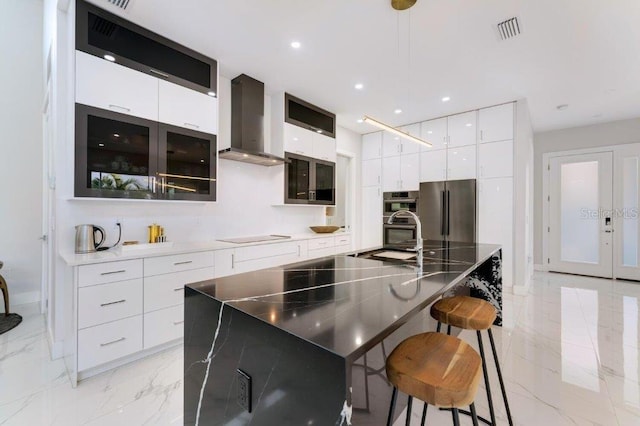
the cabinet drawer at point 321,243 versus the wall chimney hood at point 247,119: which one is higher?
the wall chimney hood at point 247,119

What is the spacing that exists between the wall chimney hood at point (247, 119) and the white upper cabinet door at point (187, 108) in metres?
0.40

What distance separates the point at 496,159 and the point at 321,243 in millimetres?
2906

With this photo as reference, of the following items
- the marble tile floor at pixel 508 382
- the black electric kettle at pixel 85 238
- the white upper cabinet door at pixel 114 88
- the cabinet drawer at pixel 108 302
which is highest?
the white upper cabinet door at pixel 114 88

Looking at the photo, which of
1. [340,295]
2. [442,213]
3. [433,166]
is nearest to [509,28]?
[433,166]

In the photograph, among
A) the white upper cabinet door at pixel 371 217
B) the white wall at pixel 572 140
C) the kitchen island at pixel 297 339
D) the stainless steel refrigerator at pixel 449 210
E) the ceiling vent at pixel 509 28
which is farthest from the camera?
the white upper cabinet door at pixel 371 217

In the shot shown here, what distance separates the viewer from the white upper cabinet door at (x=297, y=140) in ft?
12.7

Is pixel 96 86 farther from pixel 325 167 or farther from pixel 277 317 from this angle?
pixel 325 167

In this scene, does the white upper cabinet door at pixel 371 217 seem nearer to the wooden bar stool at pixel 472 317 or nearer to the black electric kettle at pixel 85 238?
the wooden bar stool at pixel 472 317

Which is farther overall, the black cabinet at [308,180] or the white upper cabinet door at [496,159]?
the white upper cabinet door at [496,159]

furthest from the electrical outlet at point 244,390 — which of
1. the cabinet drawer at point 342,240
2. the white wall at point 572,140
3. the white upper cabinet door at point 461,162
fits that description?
the white wall at point 572,140

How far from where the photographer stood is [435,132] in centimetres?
485

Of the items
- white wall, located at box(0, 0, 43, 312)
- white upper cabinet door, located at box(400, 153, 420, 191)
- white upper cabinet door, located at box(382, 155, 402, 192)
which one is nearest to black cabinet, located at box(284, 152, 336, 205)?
white upper cabinet door, located at box(382, 155, 402, 192)

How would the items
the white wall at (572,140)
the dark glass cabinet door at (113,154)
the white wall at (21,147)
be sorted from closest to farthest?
the dark glass cabinet door at (113,154) → the white wall at (21,147) → the white wall at (572,140)

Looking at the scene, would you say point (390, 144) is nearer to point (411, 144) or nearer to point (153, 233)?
point (411, 144)
